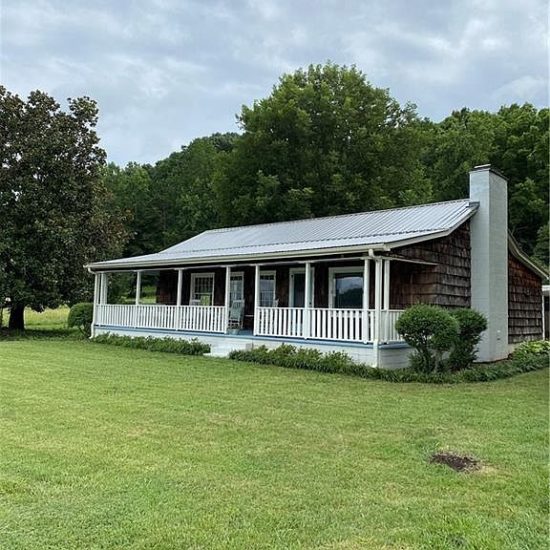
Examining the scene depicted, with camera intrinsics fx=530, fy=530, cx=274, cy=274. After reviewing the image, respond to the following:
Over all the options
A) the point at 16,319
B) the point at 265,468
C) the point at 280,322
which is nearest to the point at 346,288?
the point at 280,322

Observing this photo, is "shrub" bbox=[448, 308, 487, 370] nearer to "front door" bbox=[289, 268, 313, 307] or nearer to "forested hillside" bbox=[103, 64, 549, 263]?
"front door" bbox=[289, 268, 313, 307]

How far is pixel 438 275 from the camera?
12.6 m

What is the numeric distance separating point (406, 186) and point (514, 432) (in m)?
27.3

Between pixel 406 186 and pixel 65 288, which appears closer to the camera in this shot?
pixel 65 288

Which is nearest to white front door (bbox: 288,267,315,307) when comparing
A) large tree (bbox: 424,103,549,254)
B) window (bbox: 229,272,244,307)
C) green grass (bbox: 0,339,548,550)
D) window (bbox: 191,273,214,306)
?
window (bbox: 229,272,244,307)

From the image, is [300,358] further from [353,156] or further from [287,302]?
[353,156]

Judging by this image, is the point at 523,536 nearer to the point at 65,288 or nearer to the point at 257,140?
the point at 65,288

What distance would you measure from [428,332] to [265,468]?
6223 millimetres

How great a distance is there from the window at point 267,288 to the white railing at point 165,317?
1.61 m

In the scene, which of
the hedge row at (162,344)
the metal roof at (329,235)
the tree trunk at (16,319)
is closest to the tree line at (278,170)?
the tree trunk at (16,319)

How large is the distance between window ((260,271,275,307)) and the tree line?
849 centimetres

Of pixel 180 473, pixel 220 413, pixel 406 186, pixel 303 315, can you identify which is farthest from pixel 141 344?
pixel 406 186

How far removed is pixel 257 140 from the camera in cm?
3064

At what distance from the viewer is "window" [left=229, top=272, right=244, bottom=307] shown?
16375mm
